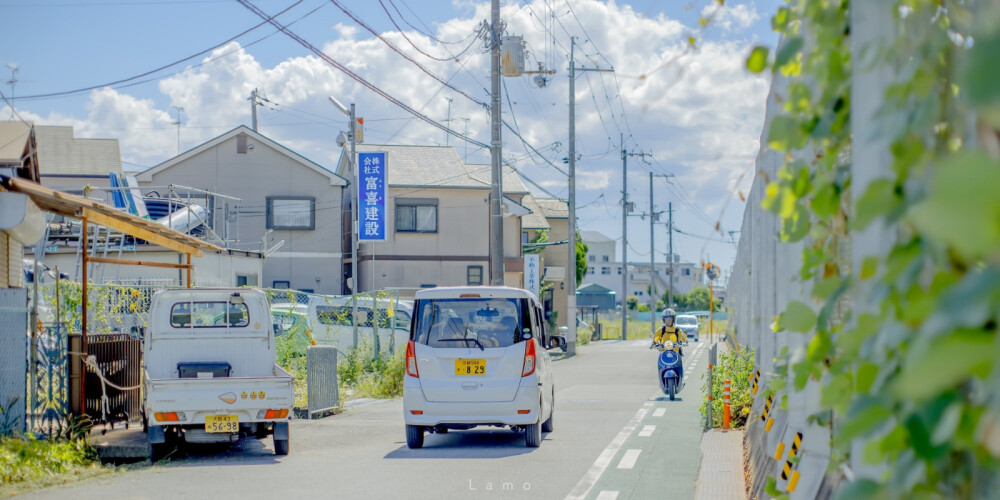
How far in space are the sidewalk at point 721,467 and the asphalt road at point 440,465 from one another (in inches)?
5.1

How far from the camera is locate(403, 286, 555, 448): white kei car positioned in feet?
36.3

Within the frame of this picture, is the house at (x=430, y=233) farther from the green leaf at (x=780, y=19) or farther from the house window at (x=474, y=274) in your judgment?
the green leaf at (x=780, y=19)

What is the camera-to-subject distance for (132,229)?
11492 mm

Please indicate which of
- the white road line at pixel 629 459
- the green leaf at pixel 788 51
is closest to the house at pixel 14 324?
the white road line at pixel 629 459

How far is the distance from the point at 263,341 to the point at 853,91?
10727 millimetres

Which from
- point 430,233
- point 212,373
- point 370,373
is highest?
point 430,233

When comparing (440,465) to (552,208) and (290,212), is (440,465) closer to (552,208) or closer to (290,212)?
(290,212)

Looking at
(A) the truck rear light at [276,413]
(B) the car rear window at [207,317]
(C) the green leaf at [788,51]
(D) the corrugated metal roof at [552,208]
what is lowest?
(A) the truck rear light at [276,413]

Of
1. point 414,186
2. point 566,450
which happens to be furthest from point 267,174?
point 566,450

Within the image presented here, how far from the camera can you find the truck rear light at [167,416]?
10.0 m

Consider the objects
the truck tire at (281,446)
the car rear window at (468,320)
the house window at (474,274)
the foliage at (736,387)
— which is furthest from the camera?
the house window at (474,274)

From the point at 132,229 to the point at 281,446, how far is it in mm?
3475

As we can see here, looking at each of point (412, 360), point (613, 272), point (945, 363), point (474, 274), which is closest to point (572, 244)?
point (474, 274)

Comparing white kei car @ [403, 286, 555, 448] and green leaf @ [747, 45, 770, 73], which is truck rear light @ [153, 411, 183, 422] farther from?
green leaf @ [747, 45, 770, 73]
